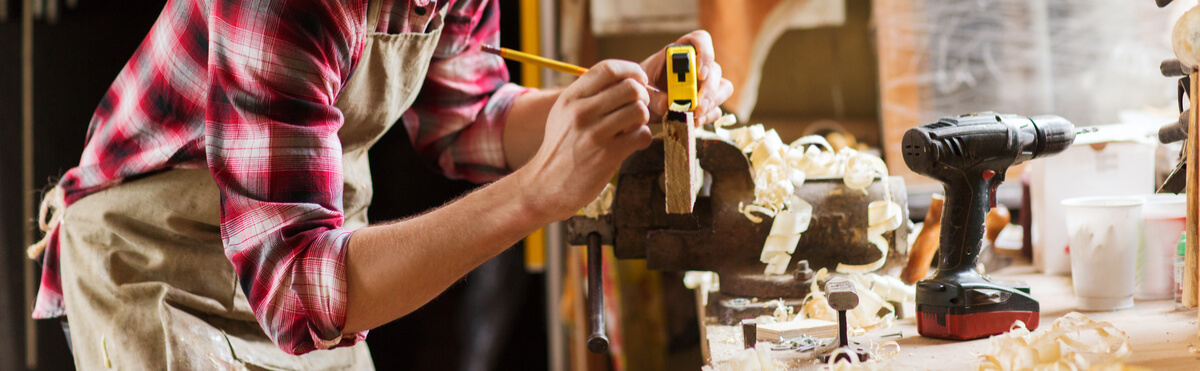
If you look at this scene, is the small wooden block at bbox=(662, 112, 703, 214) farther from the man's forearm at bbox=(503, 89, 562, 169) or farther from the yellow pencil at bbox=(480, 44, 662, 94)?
the man's forearm at bbox=(503, 89, 562, 169)

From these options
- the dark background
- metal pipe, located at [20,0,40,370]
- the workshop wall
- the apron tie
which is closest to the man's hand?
the apron tie

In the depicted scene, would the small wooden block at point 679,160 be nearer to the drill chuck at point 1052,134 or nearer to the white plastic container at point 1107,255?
the drill chuck at point 1052,134

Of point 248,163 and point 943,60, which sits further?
point 943,60

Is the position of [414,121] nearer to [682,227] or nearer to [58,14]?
[682,227]

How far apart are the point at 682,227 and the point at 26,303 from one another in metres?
2.08

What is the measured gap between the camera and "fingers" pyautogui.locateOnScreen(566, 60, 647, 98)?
2.65 ft

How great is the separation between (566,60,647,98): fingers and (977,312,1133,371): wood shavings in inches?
18.1

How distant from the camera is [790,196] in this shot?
1145 millimetres

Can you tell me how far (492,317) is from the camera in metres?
2.76

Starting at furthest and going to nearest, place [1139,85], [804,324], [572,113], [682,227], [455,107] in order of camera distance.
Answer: [1139,85] → [455,107] → [682,227] → [804,324] → [572,113]

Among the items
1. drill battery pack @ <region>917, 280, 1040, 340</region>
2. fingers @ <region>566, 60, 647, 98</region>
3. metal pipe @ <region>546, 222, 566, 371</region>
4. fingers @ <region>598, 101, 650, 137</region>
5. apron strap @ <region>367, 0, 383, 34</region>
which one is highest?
apron strap @ <region>367, 0, 383, 34</region>

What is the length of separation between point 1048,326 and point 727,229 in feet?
1.41

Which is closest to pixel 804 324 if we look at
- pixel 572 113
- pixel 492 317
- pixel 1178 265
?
pixel 572 113

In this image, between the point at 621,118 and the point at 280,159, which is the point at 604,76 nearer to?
the point at 621,118
